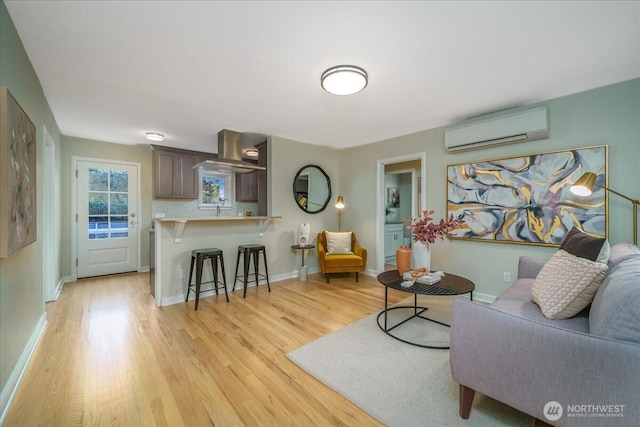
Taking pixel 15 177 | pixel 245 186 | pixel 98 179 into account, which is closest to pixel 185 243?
pixel 15 177

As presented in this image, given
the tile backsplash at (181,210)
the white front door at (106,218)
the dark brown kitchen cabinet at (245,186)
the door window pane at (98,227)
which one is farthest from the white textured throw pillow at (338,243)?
the door window pane at (98,227)

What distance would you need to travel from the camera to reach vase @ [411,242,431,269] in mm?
2828

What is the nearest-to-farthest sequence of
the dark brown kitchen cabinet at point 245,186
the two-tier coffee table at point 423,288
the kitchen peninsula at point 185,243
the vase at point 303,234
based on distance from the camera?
the two-tier coffee table at point 423,288 → the kitchen peninsula at point 185,243 → the vase at point 303,234 → the dark brown kitchen cabinet at point 245,186

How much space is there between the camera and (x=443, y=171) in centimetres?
366

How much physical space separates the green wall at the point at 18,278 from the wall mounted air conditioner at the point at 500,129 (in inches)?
156

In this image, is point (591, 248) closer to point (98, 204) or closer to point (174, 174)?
point (174, 174)

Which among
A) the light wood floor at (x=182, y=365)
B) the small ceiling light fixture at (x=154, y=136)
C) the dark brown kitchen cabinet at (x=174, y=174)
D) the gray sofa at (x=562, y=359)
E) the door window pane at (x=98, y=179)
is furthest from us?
the dark brown kitchen cabinet at (x=174, y=174)

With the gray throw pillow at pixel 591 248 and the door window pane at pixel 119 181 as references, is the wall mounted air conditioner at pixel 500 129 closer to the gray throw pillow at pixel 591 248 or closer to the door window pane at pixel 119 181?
the gray throw pillow at pixel 591 248

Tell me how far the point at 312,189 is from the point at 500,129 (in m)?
2.85

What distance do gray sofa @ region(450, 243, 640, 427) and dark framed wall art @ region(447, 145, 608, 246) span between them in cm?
147

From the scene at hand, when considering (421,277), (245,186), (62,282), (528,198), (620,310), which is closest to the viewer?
(620,310)

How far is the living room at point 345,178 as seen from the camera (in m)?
1.83

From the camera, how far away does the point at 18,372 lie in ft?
5.82

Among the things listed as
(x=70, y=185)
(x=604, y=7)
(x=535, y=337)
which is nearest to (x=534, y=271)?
(x=535, y=337)
